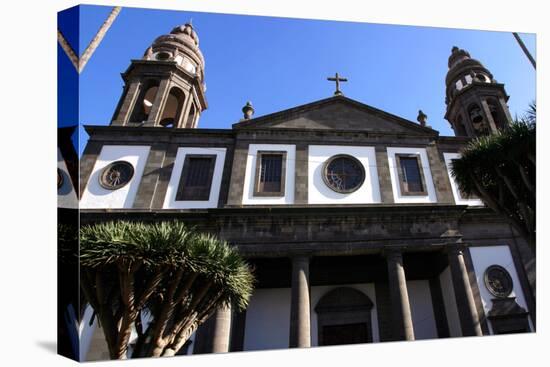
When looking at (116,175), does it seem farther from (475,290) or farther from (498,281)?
(498,281)

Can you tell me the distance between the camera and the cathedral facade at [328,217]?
33.1ft

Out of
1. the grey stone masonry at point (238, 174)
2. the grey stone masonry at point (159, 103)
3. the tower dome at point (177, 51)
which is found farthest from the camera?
the tower dome at point (177, 51)

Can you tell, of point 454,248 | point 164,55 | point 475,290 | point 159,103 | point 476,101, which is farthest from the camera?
point 164,55

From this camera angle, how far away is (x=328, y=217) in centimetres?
1080

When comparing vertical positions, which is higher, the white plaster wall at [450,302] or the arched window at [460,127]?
the arched window at [460,127]

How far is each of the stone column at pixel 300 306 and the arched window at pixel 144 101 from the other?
9.71m

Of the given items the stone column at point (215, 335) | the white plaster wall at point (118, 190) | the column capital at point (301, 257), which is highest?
the white plaster wall at point (118, 190)

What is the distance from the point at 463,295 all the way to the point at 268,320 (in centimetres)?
595

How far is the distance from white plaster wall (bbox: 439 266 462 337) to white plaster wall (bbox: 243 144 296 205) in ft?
18.4

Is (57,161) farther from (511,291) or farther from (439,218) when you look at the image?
(511,291)

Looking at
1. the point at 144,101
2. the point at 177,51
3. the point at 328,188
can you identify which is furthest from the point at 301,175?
the point at 177,51

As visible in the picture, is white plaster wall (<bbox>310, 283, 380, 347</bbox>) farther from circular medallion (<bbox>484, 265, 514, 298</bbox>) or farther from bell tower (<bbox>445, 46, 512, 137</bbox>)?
bell tower (<bbox>445, 46, 512, 137</bbox>)

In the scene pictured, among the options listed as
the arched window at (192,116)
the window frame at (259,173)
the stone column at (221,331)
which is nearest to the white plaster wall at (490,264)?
the window frame at (259,173)

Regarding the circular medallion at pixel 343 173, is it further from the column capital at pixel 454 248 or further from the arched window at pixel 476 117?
the arched window at pixel 476 117
